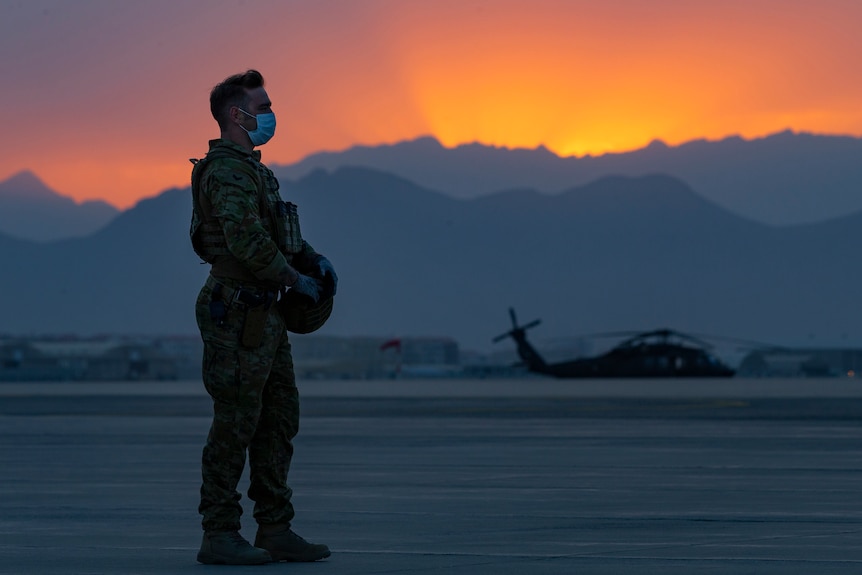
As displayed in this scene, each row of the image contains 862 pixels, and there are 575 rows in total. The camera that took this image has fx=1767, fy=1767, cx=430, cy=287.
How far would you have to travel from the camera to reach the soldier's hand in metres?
9.20

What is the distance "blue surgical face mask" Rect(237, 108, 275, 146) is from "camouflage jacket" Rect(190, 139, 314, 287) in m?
0.08

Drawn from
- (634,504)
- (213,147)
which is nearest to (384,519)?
(634,504)

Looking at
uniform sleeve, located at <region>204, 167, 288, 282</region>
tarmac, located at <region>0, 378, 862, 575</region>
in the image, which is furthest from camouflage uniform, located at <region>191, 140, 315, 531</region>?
tarmac, located at <region>0, 378, 862, 575</region>

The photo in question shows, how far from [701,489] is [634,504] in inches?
62.9

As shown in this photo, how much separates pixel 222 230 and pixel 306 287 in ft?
1.77

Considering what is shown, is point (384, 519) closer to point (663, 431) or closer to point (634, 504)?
point (634, 504)

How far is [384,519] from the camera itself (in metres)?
11.4

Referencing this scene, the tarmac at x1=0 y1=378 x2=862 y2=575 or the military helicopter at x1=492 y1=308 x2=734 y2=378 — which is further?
the military helicopter at x1=492 y1=308 x2=734 y2=378

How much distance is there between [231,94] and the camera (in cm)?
946

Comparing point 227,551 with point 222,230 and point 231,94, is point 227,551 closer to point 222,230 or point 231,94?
point 222,230

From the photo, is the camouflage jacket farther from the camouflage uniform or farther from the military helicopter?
the military helicopter

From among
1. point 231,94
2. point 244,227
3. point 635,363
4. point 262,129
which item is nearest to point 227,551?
point 244,227

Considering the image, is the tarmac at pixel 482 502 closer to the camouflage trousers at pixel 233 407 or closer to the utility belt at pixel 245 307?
the camouflage trousers at pixel 233 407

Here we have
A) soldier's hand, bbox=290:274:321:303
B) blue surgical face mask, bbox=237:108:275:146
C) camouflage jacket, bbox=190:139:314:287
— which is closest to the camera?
camouflage jacket, bbox=190:139:314:287
